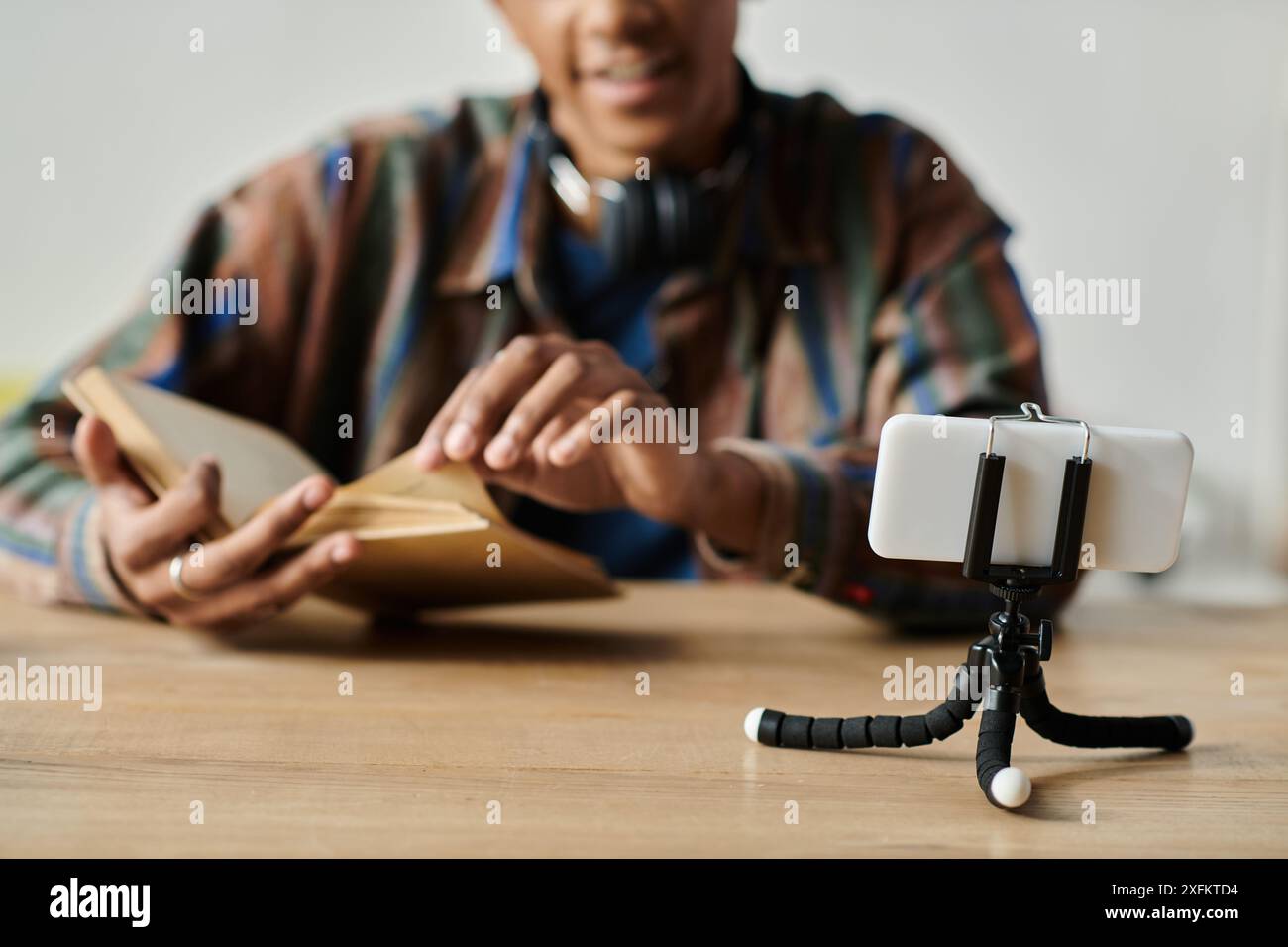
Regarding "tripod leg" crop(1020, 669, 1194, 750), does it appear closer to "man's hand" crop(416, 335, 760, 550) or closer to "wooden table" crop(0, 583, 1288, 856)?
"wooden table" crop(0, 583, 1288, 856)

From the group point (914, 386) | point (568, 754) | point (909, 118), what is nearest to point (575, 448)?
point (568, 754)

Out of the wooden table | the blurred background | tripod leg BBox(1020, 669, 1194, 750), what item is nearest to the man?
the wooden table

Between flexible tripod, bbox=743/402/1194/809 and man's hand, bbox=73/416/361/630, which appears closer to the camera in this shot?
flexible tripod, bbox=743/402/1194/809

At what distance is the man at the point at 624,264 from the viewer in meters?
1.64

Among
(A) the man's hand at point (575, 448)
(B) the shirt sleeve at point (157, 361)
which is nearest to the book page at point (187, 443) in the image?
(B) the shirt sleeve at point (157, 361)

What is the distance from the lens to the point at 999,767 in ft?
2.35

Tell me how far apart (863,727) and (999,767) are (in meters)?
0.10

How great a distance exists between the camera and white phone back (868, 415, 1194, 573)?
70 cm

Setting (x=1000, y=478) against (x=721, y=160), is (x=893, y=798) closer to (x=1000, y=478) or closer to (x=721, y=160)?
(x=1000, y=478)

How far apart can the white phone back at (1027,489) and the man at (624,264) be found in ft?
2.59

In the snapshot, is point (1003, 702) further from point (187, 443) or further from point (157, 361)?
point (157, 361)

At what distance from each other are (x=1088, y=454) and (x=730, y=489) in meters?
0.52

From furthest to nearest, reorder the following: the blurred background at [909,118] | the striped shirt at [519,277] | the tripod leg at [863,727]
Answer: the blurred background at [909,118] → the striped shirt at [519,277] → the tripod leg at [863,727]

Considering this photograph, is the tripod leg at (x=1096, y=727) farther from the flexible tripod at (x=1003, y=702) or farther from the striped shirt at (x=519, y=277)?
the striped shirt at (x=519, y=277)
